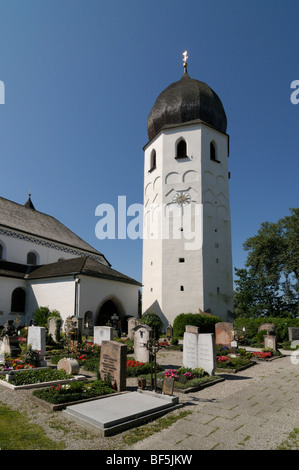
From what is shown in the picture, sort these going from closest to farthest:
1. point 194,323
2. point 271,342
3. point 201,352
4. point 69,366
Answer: point 69,366 → point 201,352 → point 271,342 → point 194,323

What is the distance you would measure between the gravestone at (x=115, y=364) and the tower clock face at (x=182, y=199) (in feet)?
66.9

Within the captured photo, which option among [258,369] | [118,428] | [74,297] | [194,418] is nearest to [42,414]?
[118,428]

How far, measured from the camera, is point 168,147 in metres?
29.2

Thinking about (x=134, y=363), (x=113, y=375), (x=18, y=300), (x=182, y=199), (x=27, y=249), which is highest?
(x=182, y=199)

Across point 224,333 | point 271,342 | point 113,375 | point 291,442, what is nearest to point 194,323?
point 224,333

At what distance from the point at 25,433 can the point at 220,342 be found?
1442 centimetres

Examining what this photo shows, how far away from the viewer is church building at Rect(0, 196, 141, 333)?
2145cm

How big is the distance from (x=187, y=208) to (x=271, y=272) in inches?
578

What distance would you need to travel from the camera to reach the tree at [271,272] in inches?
1373

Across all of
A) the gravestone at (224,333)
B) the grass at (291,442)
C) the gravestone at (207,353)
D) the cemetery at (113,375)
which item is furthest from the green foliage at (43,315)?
the grass at (291,442)

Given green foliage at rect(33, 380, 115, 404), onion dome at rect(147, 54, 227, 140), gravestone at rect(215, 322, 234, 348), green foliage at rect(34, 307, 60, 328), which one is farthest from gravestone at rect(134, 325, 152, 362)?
onion dome at rect(147, 54, 227, 140)

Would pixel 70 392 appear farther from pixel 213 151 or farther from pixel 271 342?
pixel 213 151

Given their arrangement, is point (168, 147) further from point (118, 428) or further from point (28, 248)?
point (118, 428)

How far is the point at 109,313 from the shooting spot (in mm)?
24125
